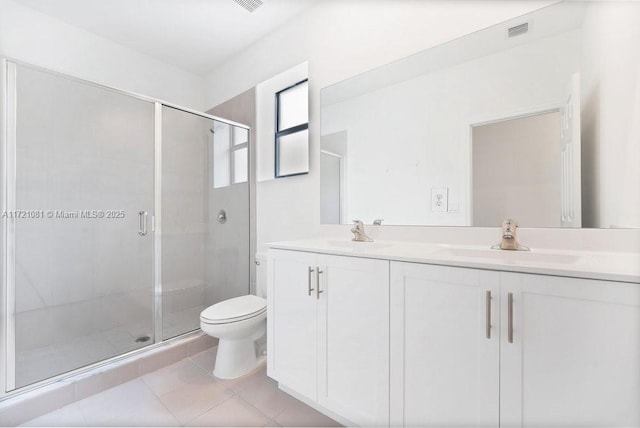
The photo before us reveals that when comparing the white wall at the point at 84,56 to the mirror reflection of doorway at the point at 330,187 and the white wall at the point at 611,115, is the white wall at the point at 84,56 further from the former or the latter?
the white wall at the point at 611,115

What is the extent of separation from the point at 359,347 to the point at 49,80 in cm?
227

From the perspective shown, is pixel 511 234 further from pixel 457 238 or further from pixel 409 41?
pixel 409 41

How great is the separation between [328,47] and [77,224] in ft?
6.76

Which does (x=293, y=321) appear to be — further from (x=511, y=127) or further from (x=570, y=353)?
(x=511, y=127)

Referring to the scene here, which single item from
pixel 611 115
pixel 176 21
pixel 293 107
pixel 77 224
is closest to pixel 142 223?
pixel 77 224

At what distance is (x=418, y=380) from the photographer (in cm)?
97

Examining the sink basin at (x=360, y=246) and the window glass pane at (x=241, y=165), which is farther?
the window glass pane at (x=241, y=165)

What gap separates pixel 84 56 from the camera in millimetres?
2129

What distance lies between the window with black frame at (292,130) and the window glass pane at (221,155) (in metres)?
0.53

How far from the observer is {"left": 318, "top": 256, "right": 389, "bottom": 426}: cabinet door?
105 centimetres

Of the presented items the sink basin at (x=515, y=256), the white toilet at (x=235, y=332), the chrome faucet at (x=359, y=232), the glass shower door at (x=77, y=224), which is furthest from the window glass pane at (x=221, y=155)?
the sink basin at (x=515, y=256)

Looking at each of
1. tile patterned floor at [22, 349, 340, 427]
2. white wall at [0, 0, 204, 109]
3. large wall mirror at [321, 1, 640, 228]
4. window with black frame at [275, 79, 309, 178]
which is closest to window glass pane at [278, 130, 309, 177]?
window with black frame at [275, 79, 309, 178]

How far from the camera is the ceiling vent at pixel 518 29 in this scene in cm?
119

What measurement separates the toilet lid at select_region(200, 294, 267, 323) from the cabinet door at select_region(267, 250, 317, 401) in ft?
0.97
